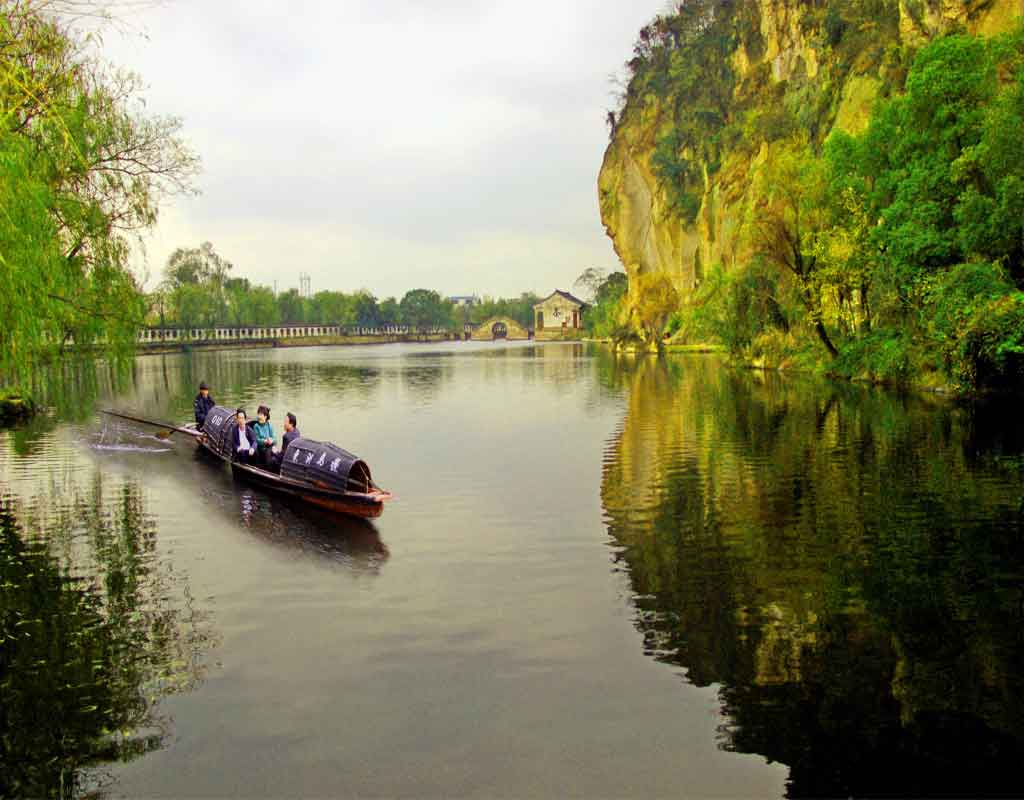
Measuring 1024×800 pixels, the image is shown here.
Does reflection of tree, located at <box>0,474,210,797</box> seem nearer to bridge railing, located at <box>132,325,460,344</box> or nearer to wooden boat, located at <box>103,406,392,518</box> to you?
wooden boat, located at <box>103,406,392,518</box>

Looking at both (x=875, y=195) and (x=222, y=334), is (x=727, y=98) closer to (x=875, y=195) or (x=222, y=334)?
(x=875, y=195)

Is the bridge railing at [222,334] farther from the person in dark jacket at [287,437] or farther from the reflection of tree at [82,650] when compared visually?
the reflection of tree at [82,650]

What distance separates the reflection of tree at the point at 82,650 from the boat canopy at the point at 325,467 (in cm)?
312

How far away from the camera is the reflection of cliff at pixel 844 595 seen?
7629mm

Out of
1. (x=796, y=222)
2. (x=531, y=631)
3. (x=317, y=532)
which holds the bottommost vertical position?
(x=531, y=631)

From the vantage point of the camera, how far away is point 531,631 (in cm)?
1046

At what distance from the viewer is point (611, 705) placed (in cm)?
845

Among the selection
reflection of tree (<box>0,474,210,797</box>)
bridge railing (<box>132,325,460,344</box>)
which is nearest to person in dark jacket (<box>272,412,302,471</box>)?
reflection of tree (<box>0,474,210,797</box>)

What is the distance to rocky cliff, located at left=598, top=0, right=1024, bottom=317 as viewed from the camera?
173 feet

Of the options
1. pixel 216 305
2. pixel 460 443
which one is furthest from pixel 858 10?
pixel 216 305

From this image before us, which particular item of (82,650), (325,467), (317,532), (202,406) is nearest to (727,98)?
(202,406)

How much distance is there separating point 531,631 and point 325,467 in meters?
7.54

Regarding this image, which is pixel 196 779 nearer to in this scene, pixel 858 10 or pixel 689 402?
pixel 689 402

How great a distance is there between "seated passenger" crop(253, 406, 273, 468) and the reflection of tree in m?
4.73
